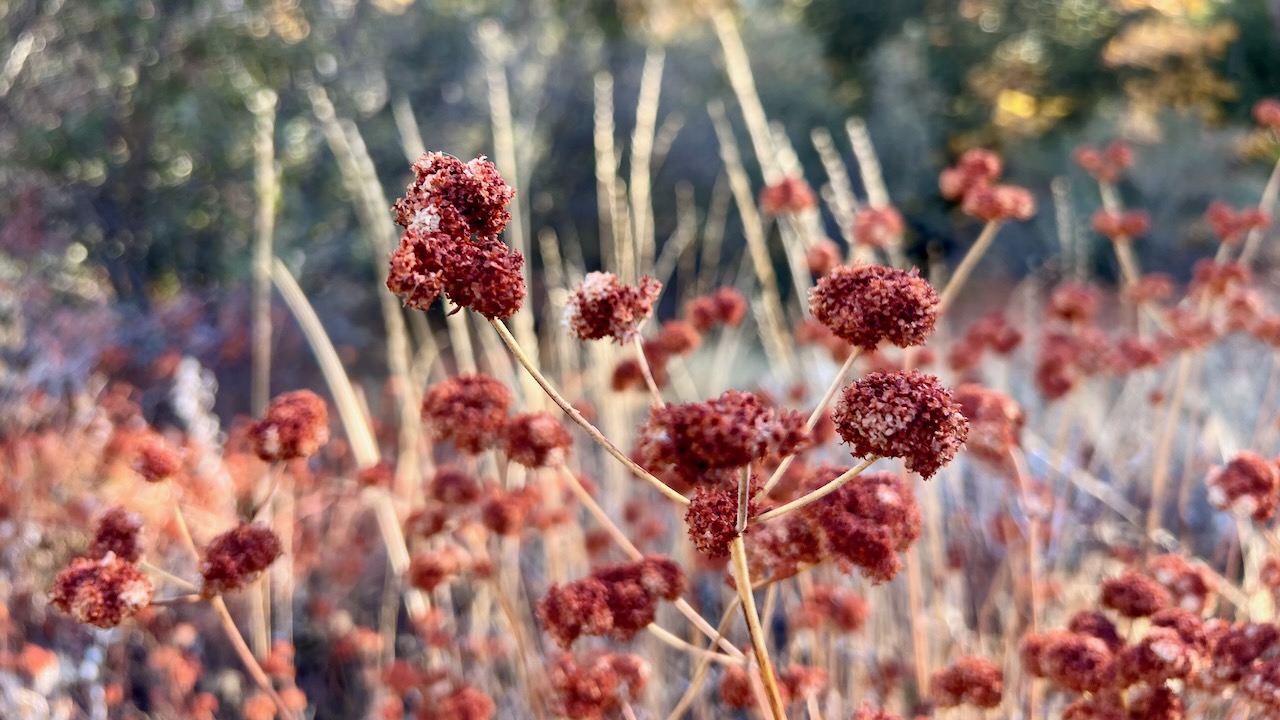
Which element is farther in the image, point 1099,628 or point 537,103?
point 537,103

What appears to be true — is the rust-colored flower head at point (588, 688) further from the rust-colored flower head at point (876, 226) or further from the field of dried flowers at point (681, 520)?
the rust-colored flower head at point (876, 226)

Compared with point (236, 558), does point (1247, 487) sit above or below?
below

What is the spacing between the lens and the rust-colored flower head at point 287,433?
4.02 ft

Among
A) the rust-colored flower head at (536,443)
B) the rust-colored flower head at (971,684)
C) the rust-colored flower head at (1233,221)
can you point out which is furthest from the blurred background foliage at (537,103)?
the rust-colored flower head at (971,684)

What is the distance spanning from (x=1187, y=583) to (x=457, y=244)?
1.17 m

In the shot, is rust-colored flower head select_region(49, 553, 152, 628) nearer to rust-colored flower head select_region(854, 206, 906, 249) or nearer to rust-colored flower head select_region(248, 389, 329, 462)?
rust-colored flower head select_region(248, 389, 329, 462)

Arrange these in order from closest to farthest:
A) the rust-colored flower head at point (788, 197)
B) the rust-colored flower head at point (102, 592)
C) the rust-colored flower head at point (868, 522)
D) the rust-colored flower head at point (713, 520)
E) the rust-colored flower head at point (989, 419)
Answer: the rust-colored flower head at point (713, 520) < the rust-colored flower head at point (868, 522) < the rust-colored flower head at point (102, 592) < the rust-colored flower head at point (989, 419) < the rust-colored flower head at point (788, 197)

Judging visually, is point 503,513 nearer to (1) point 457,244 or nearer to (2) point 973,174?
(1) point 457,244

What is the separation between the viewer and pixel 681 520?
2566mm

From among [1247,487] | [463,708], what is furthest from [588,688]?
[1247,487]

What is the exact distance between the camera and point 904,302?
86 cm

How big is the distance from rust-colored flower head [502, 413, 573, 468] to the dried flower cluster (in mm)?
480

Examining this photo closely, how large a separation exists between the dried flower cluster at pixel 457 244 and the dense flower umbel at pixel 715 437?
0.17 meters

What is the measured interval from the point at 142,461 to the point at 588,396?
113 inches
